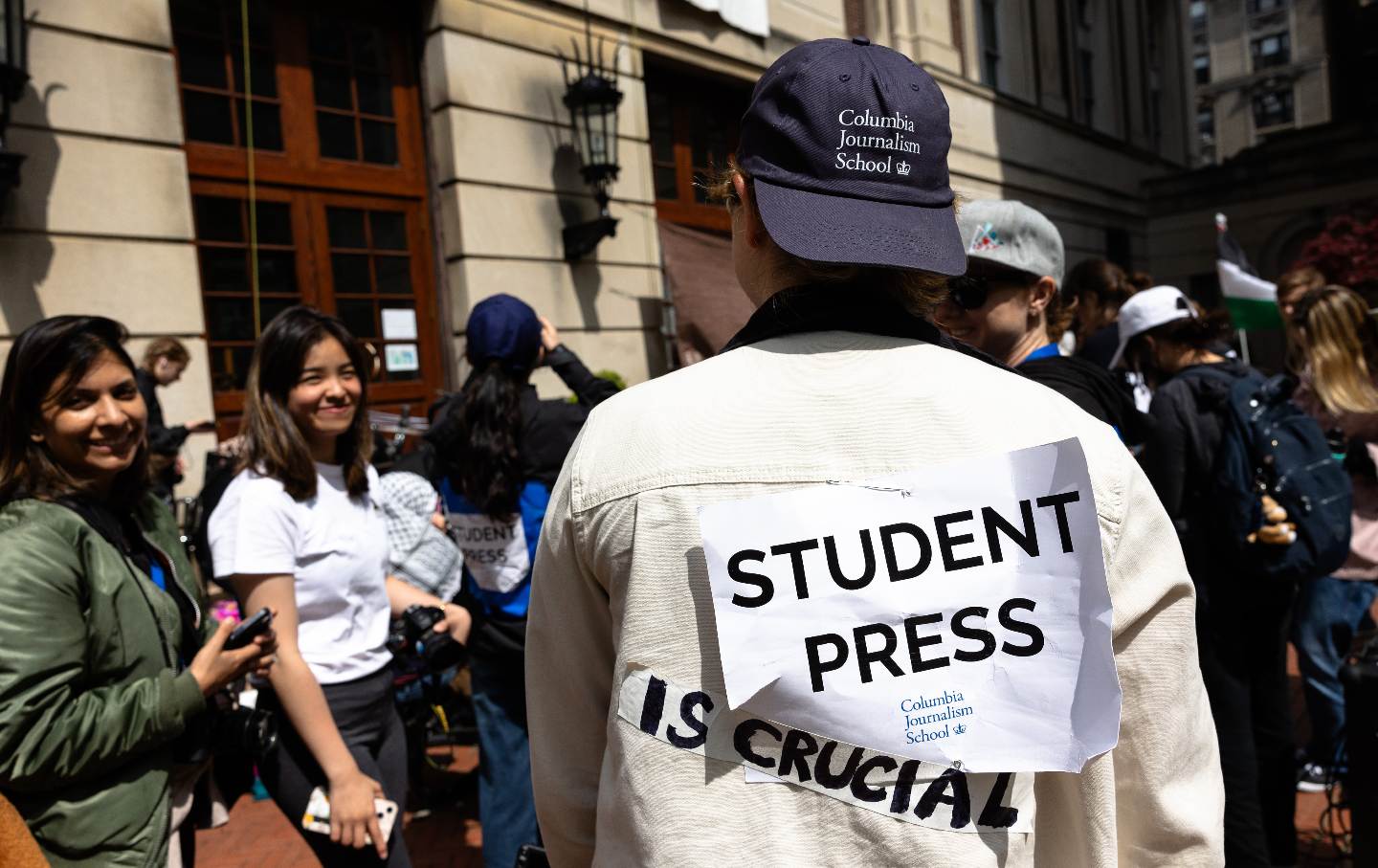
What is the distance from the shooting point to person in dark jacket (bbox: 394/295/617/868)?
314 cm

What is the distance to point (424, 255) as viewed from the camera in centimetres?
800

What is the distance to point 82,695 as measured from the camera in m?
1.94

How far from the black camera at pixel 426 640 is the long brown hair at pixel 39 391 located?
102 centimetres

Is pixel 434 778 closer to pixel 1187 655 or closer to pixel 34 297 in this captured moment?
pixel 34 297

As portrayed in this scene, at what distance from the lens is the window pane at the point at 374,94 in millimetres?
7648

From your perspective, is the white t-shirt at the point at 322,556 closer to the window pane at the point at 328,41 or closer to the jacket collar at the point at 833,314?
the jacket collar at the point at 833,314

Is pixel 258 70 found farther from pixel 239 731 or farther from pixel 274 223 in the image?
pixel 239 731

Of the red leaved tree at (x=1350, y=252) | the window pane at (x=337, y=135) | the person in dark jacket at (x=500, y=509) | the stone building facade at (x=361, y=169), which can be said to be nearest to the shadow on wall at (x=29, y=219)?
the stone building facade at (x=361, y=169)

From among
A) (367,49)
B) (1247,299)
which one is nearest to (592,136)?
(367,49)

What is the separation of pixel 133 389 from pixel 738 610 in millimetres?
1981

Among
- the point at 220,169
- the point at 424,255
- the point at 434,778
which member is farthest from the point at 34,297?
the point at 434,778

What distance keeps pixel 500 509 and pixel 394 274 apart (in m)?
5.30

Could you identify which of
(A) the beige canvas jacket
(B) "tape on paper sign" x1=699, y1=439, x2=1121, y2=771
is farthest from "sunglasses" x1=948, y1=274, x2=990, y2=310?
(B) "tape on paper sign" x1=699, y1=439, x2=1121, y2=771

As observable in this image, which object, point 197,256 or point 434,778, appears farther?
point 197,256
